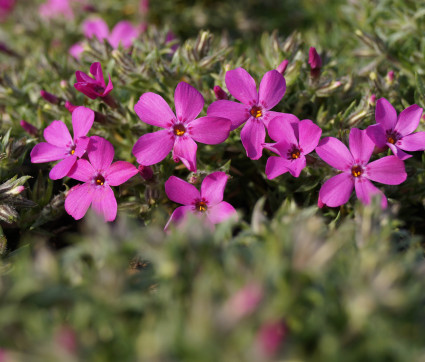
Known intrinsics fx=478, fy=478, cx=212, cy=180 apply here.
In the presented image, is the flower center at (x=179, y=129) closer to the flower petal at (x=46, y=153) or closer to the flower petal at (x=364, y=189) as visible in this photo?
the flower petal at (x=46, y=153)

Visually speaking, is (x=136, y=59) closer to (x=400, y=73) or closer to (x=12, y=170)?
(x=12, y=170)

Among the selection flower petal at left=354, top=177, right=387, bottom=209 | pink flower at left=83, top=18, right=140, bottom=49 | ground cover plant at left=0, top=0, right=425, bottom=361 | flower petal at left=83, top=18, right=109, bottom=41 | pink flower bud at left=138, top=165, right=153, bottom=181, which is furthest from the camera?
flower petal at left=83, top=18, right=109, bottom=41

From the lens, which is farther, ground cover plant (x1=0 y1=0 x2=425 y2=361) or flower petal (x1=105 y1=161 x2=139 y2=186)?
flower petal (x1=105 y1=161 x2=139 y2=186)

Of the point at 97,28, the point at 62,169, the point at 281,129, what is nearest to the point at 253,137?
the point at 281,129

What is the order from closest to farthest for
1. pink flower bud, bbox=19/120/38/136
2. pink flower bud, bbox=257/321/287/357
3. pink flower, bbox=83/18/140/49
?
pink flower bud, bbox=257/321/287/357 < pink flower bud, bbox=19/120/38/136 < pink flower, bbox=83/18/140/49

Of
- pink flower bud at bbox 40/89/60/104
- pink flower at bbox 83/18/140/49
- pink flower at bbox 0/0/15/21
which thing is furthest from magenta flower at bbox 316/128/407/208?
pink flower at bbox 0/0/15/21

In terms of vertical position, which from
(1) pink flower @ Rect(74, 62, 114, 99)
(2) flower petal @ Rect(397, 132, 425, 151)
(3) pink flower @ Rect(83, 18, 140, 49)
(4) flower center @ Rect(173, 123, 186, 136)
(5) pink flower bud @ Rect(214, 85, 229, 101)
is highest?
(1) pink flower @ Rect(74, 62, 114, 99)

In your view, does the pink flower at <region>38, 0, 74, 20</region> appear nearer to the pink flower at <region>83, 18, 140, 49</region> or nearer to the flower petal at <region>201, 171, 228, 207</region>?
the pink flower at <region>83, 18, 140, 49</region>

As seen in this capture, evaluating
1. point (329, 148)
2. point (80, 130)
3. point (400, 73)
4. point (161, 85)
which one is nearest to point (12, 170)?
point (80, 130)
